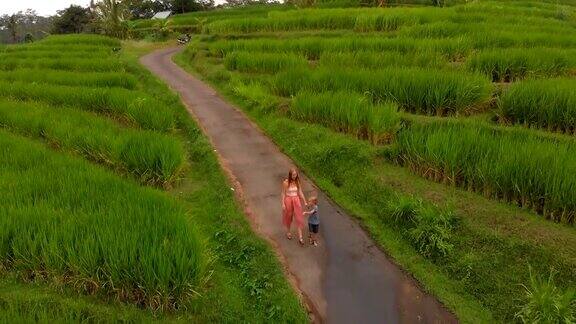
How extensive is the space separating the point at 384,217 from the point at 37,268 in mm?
4923

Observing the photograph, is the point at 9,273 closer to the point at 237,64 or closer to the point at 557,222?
the point at 557,222

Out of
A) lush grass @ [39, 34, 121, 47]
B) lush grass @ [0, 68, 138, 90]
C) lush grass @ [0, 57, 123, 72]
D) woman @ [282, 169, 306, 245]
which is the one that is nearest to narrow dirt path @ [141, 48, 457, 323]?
woman @ [282, 169, 306, 245]

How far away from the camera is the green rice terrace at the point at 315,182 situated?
209 inches

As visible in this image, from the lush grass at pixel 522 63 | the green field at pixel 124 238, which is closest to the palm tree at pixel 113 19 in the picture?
the green field at pixel 124 238

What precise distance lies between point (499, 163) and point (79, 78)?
13.0 metres

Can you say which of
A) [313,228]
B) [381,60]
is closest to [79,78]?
[381,60]

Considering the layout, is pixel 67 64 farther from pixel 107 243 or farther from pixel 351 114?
pixel 107 243

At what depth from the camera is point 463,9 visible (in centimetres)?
2022

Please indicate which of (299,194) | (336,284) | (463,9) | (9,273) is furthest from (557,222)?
(463,9)

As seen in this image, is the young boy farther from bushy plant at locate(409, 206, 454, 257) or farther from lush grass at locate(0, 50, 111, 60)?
lush grass at locate(0, 50, 111, 60)

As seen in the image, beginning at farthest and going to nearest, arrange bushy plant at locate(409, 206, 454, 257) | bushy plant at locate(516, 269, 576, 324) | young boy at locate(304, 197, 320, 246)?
young boy at locate(304, 197, 320, 246)
bushy plant at locate(409, 206, 454, 257)
bushy plant at locate(516, 269, 576, 324)

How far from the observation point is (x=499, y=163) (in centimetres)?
656

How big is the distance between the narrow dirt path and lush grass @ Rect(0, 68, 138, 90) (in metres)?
5.87

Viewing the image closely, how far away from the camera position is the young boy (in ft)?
21.8
